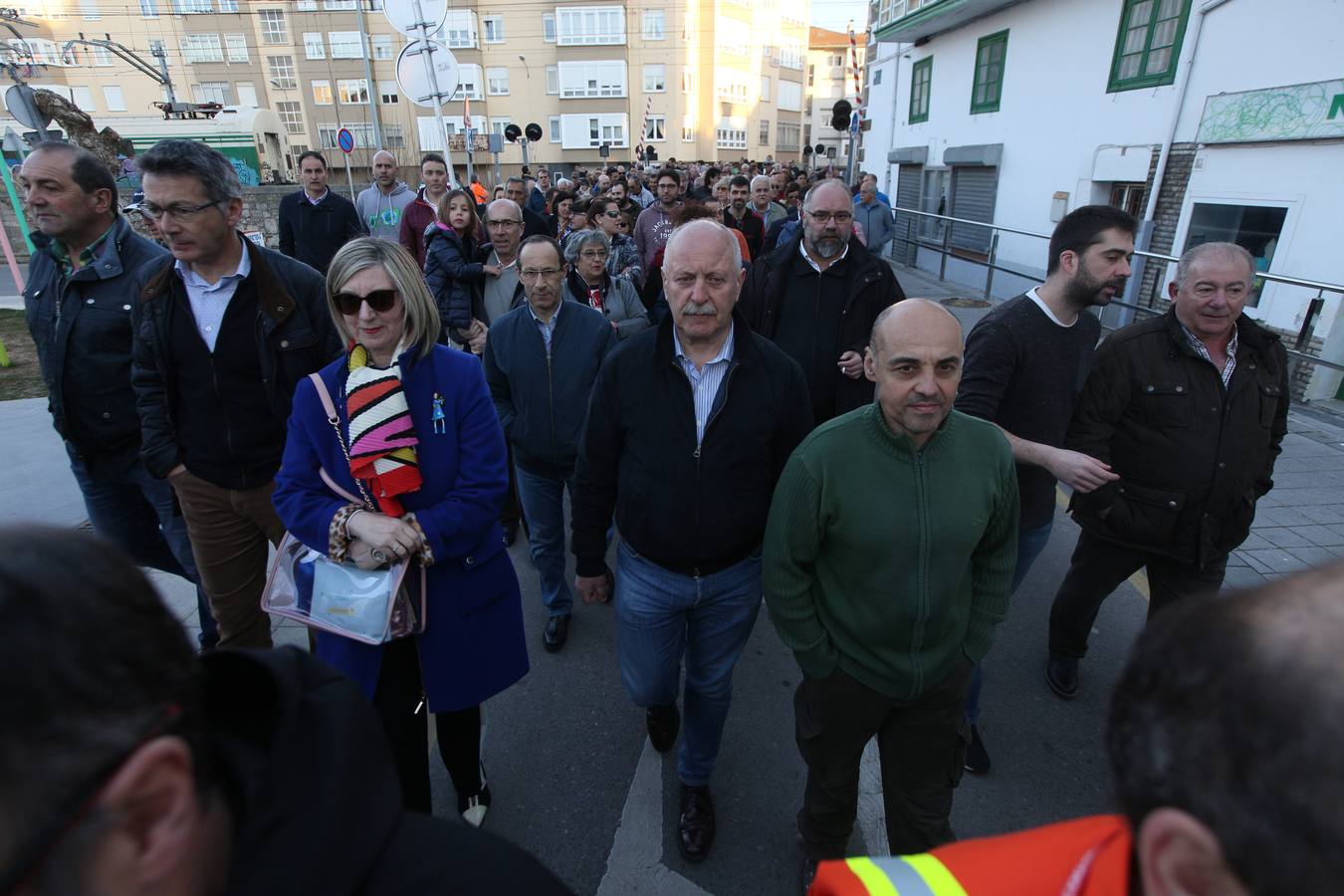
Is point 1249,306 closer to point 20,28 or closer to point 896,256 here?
point 896,256

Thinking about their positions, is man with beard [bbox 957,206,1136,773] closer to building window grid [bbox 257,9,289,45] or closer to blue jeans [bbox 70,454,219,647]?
blue jeans [bbox 70,454,219,647]

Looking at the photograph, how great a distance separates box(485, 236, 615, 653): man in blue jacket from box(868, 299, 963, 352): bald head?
1775 millimetres

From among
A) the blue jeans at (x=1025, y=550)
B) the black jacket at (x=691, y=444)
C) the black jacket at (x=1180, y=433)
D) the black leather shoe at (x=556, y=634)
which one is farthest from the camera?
the black leather shoe at (x=556, y=634)

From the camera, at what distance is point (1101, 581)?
3.04 meters

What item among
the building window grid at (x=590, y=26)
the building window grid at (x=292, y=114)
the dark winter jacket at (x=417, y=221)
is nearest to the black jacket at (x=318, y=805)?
the dark winter jacket at (x=417, y=221)

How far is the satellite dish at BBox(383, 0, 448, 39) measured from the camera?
5641mm

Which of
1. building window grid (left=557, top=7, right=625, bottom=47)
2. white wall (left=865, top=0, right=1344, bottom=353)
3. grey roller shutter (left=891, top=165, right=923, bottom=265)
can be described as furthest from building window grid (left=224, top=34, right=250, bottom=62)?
white wall (left=865, top=0, right=1344, bottom=353)

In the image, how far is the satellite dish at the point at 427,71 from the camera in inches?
232

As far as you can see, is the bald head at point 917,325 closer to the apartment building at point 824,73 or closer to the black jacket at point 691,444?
the black jacket at point 691,444

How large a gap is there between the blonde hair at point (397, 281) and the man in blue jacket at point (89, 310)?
4.01ft

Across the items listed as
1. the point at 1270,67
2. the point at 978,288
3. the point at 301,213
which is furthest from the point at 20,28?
the point at 1270,67

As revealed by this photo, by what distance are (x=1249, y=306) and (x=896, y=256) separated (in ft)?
30.6

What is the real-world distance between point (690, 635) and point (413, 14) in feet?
18.5

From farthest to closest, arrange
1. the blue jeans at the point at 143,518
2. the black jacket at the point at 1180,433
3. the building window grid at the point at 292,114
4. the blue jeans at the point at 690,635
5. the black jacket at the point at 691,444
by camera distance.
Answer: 1. the building window grid at the point at 292,114
2. the blue jeans at the point at 143,518
3. the black jacket at the point at 1180,433
4. the blue jeans at the point at 690,635
5. the black jacket at the point at 691,444
